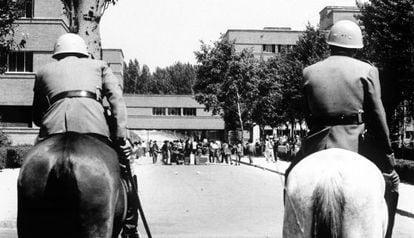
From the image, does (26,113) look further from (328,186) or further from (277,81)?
(328,186)

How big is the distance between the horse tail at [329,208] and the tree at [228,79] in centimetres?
4821

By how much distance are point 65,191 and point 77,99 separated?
1.08m

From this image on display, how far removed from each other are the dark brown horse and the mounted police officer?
0.43 metres

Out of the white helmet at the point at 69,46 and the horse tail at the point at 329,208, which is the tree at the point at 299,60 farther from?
the horse tail at the point at 329,208

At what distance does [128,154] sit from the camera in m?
5.63

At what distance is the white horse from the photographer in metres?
4.17

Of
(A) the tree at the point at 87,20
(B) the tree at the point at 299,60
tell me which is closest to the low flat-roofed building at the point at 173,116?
(B) the tree at the point at 299,60

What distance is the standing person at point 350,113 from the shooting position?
201 inches

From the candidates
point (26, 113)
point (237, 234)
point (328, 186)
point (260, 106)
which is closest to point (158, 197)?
point (237, 234)

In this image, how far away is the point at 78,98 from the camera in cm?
543

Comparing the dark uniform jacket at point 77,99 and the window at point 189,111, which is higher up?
the dark uniform jacket at point 77,99

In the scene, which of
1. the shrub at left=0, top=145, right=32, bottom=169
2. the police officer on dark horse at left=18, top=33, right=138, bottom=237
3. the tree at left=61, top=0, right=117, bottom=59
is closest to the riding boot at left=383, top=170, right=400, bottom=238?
the police officer on dark horse at left=18, top=33, right=138, bottom=237

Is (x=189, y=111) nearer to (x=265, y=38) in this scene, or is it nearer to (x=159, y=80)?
(x=265, y=38)

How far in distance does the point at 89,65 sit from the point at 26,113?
3436 cm
